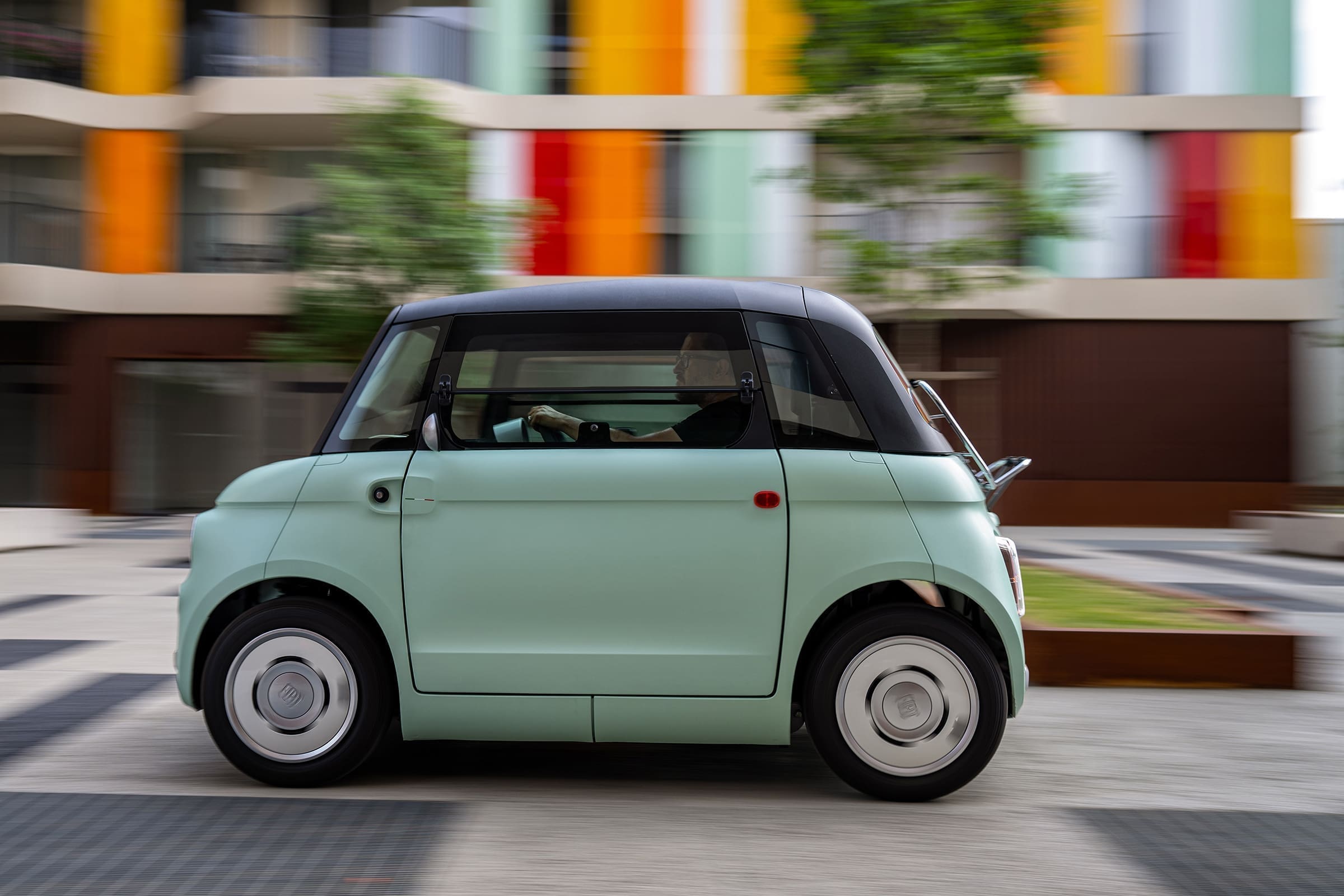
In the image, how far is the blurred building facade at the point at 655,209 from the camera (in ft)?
63.0

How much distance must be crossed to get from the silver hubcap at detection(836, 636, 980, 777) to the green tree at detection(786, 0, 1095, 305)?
6833 mm

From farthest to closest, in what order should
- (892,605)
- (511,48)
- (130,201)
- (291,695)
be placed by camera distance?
(130,201) < (511,48) < (291,695) < (892,605)

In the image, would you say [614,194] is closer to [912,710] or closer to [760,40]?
[760,40]

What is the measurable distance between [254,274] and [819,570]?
58.9ft

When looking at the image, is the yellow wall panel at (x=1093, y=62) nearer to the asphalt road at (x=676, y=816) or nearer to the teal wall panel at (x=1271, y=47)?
the teal wall panel at (x=1271, y=47)

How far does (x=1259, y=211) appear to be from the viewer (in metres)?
19.6

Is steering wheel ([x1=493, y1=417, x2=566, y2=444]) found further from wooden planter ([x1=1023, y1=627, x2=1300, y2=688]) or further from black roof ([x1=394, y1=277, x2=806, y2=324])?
wooden planter ([x1=1023, y1=627, x2=1300, y2=688])

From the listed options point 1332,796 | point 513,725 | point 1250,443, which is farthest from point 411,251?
point 1250,443

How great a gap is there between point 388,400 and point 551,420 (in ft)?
1.87

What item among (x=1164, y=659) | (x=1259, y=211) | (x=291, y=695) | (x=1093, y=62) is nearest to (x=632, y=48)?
(x=1093, y=62)

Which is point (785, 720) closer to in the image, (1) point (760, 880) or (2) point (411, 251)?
(1) point (760, 880)

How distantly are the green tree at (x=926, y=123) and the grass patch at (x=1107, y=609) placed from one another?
338 centimetres

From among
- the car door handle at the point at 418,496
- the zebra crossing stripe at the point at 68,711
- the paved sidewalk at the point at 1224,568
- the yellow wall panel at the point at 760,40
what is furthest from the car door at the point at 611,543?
the yellow wall panel at the point at 760,40

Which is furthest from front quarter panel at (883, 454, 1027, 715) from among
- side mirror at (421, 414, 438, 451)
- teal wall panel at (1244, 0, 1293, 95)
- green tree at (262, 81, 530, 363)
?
teal wall panel at (1244, 0, 1293, 95)
